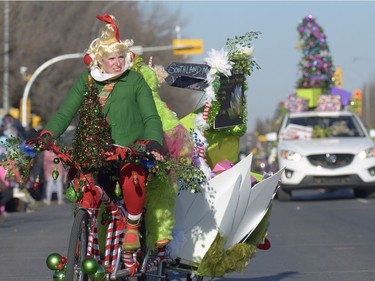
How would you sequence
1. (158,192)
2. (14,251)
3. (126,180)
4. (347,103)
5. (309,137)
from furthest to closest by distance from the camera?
1. (347,103)
2. (309,137)
3. (14,251)
4. (158,192)
5. (126,180)

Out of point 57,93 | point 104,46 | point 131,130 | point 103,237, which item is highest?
point 104,46

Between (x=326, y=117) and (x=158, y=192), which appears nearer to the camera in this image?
(x=158, y=192)

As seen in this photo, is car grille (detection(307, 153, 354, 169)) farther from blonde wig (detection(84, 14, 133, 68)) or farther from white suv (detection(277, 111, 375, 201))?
blonde wig (detection(84, 14, 133, 68))

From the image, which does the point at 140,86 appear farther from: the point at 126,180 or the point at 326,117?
the point at 326,117

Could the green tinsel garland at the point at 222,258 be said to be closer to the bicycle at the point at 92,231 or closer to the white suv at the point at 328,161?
the bicycle at the point at 92,231

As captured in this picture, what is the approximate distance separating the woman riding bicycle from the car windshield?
1622 centimetres

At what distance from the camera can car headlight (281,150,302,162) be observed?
2306 centimetres

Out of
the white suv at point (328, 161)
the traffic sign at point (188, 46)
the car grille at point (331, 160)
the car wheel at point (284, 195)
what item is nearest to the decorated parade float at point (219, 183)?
the white suv at point (328, 161)

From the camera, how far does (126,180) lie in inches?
293

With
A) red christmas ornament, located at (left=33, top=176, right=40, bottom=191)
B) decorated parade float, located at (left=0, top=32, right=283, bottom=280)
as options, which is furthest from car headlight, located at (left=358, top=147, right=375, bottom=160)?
red christmas ornament, located at (left=33, top=176, right=40, bottom=191)

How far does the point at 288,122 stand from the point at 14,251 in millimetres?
11170

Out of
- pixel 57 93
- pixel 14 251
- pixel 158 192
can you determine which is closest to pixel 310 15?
pixel 14 251

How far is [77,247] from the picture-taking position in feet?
23.4

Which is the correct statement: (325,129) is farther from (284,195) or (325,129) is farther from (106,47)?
(106,47)
